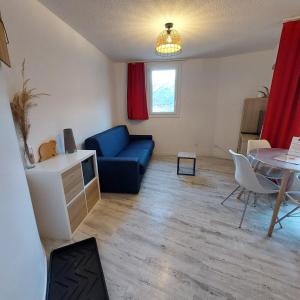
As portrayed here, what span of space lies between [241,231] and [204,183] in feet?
3.76

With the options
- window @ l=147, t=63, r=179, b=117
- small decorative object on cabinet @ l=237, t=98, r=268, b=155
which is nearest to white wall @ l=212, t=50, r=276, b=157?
small decorative object on cabinet @ l=237, t=98, r=268, b=155

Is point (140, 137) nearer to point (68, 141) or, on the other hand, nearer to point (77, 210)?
point (68, 141)

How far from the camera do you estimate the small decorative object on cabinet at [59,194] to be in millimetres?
1570

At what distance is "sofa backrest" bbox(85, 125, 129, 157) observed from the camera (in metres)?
2.62

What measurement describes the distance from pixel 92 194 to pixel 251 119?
331cm

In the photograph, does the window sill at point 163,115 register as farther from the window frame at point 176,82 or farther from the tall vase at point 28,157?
the tall vase at point 28,157

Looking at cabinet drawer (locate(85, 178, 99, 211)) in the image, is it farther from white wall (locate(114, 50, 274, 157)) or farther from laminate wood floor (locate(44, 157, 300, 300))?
white wall (locate(114, 50, 274, 157))

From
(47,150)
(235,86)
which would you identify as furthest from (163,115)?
(47,150)

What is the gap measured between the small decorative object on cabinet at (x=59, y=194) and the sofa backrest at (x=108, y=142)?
595 millimetres

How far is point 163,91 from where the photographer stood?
4207 millimetres

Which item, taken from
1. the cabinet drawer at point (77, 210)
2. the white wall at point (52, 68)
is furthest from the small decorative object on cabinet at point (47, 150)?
the cabinet drawer at point (77, 210)

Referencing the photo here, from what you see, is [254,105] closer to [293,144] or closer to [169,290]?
[293,144]

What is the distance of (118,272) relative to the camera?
4.60ft

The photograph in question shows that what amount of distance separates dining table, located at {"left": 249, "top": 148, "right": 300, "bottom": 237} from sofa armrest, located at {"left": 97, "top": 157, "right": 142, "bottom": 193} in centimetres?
155
